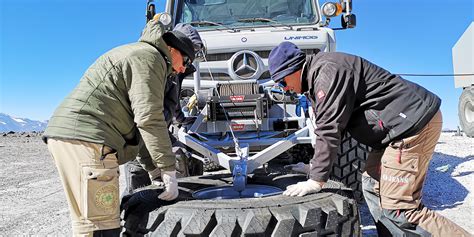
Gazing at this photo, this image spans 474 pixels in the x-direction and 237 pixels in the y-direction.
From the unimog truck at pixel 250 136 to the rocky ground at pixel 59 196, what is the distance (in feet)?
4.43

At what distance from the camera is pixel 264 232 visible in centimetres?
244

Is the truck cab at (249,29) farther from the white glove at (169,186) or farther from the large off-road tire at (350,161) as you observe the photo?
the white glove at (169,186)

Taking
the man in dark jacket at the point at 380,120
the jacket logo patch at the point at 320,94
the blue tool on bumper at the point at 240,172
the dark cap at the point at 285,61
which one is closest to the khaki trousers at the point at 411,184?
the man in dark jacket at the point at 380,120

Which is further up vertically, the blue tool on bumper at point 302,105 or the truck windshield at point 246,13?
the truck windshield at point 246,13

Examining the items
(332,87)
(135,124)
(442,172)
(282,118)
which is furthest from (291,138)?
(442,172)

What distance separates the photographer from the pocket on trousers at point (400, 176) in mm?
→ 2979

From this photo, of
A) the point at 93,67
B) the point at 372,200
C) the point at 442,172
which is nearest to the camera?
the point at 93,67

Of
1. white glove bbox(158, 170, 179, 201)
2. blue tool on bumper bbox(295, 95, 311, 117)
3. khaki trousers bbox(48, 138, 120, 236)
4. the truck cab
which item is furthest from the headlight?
khaki trousers bbox(48, 138, 120, 236)

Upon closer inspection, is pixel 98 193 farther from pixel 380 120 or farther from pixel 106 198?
pixel 380 120

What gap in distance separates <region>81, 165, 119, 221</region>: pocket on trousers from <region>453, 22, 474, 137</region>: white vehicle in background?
479 inches

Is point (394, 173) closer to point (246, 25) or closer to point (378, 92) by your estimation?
point (378, 92)

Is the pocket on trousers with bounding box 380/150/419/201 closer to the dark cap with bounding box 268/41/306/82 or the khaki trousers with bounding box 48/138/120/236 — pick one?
the dark cap with bounding box 268/41/306/82

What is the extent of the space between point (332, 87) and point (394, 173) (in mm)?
753

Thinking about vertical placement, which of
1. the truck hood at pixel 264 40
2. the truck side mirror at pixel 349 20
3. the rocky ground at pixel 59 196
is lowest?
the rocky ground at pixel 59 196
